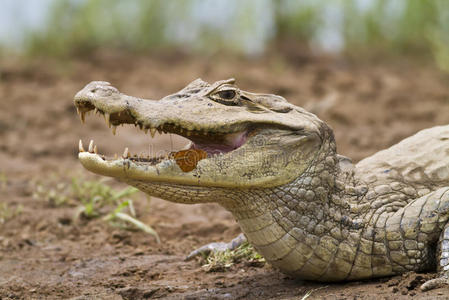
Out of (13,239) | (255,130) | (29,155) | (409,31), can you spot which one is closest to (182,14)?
(409,31)

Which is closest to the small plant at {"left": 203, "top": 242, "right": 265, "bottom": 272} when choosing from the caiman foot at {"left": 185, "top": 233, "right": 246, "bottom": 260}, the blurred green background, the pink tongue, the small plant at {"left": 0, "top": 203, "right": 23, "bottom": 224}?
the caiman foot at {"left": 185, "top": 233, "right": 246, "bottom": 260}

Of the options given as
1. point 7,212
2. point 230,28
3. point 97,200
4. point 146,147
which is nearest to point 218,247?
point 97,200

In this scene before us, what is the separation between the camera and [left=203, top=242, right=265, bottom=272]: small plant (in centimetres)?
414

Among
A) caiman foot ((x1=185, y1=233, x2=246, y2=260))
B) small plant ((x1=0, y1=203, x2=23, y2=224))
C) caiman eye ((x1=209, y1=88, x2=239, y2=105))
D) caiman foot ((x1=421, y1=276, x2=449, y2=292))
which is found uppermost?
caiman eye ((x1=209, y1=88, x2=239, y2=105))

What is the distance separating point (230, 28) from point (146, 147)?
4561 millimetres

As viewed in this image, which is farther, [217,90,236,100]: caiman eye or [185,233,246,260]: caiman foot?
[185,233,246,260]: caiman foot

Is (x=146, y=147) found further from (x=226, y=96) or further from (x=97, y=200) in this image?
(x=226, y=96)

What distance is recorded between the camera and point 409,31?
1114 centimetres

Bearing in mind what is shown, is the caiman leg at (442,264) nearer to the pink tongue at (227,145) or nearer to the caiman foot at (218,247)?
the pink tongue at (227,145)

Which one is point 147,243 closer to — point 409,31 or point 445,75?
point 445,75

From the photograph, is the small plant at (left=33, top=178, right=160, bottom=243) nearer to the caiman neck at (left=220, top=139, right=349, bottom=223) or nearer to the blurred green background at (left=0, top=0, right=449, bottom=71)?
the caiman neck at (left=220, top=139, right=349, bottom=223)

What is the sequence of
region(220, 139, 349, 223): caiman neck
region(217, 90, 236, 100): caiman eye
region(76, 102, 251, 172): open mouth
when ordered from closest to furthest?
region(76, 102, 251, 172): open mouth
region(220, 139, 349, 223): caiman neck
region(217, 90, 236, 100): caiman eye

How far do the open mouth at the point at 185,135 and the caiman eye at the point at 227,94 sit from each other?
0.20 m

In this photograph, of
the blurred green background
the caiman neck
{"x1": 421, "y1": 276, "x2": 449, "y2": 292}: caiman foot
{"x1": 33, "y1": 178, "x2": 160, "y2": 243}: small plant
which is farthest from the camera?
the blurred green background
